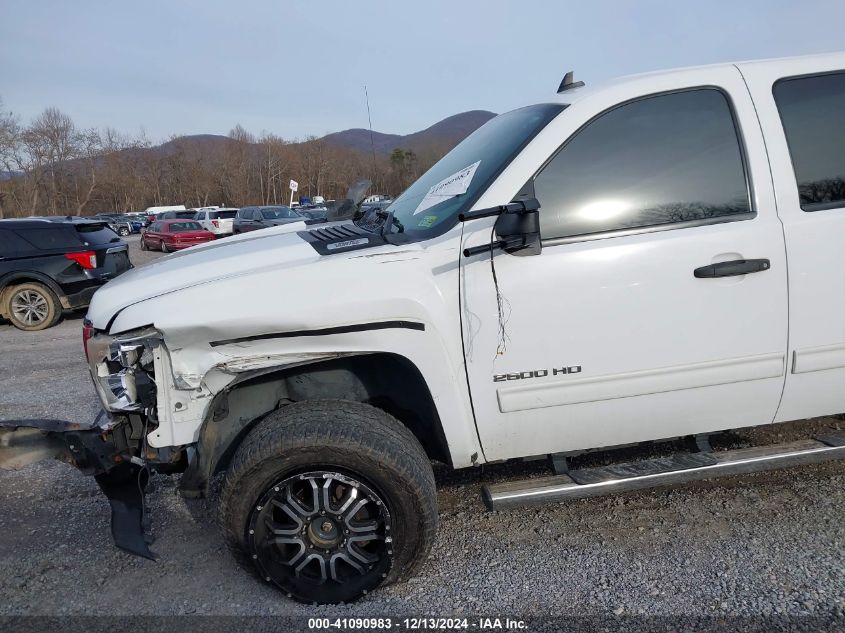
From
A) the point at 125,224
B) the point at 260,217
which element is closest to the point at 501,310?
the point at 260,217

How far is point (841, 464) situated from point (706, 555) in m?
1.38

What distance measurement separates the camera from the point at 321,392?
2.72 meters

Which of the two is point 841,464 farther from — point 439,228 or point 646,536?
point 439,228

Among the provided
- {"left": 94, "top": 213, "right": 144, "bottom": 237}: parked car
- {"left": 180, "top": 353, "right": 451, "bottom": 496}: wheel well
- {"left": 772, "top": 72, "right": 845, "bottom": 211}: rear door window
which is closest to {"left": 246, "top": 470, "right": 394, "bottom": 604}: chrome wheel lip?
{"left": 180, "top": 353, "right": 451, "bottom": 496}: wheel well

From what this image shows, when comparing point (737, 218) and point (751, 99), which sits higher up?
point (751, 99)

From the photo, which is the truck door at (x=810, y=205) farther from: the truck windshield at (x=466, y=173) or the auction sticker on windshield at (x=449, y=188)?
the auction sticker on windshield at (x=449, y=188)

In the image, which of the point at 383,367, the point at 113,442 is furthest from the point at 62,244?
the point at 383,367

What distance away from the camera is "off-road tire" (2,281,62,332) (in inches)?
360

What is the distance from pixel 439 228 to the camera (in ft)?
8.48

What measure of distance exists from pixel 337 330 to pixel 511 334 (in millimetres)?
711

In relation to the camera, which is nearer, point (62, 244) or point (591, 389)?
point (591, 389)

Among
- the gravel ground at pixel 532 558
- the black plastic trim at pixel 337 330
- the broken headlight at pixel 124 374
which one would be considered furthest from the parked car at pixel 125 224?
the black plastic trim at pixel 337 330

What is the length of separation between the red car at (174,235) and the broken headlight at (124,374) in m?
22.8

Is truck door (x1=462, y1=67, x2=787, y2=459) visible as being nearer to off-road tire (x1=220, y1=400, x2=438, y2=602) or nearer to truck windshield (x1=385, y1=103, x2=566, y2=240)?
truck windshield (x1=385, y1=103, x2=566, y2=240)
